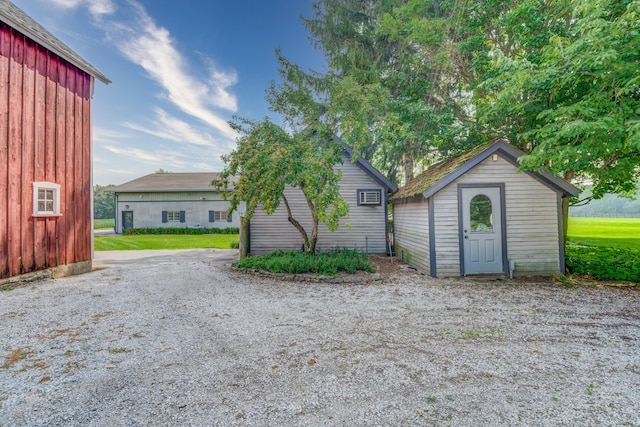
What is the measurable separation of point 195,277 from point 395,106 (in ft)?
29.9

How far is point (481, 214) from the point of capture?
7648 mm

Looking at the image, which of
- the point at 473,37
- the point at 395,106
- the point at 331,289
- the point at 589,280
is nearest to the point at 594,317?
Result: the point at 589,280

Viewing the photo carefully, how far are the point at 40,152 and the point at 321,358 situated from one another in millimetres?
8804

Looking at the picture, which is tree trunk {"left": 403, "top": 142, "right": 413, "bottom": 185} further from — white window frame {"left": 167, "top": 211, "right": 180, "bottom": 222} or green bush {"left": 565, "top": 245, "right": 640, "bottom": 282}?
white window frame {"left": 167, "top": 211, "right": 180, "bottom": 222}

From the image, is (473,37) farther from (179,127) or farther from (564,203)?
(179,127)

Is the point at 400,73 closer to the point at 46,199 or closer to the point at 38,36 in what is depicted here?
the point at 38,36

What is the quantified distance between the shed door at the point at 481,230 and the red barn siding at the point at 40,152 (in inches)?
430

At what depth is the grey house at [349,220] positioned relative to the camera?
11.2m

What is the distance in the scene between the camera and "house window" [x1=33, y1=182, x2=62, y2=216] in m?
7.09

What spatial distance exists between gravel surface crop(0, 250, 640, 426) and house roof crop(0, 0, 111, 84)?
6.15 m

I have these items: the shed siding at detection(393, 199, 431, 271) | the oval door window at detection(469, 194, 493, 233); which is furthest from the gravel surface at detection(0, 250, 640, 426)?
the shed siding at detection(393, 199, 431, 271)

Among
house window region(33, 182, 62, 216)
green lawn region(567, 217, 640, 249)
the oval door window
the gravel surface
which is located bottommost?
the gravel surface

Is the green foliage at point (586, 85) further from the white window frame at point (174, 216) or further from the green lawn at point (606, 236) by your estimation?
the white window frame at point (174, 216)

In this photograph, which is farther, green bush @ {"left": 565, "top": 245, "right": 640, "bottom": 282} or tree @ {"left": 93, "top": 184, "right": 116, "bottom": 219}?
tree @ {"left": 93, "top": 184, "right": 116, "bottom": 219}
